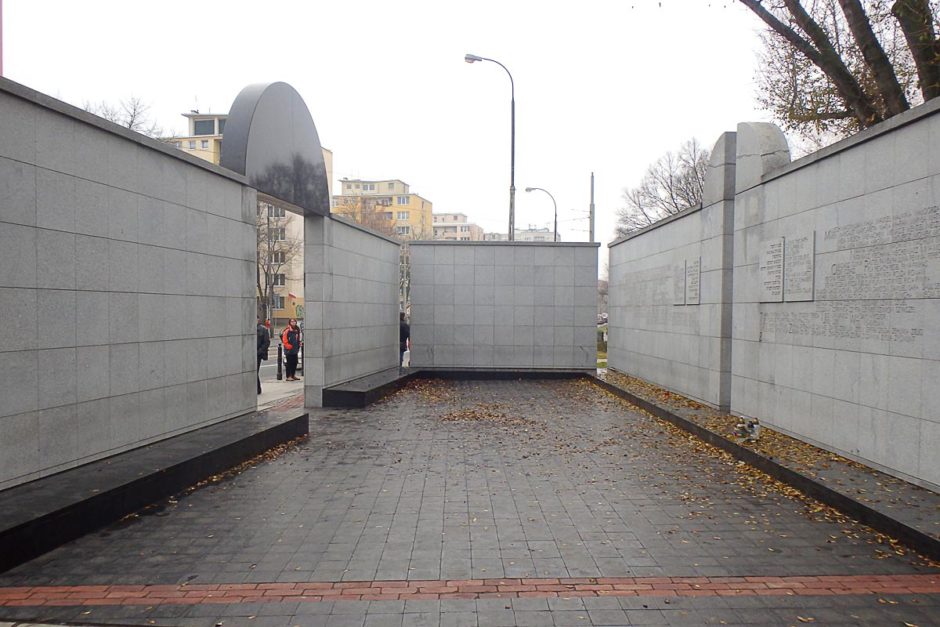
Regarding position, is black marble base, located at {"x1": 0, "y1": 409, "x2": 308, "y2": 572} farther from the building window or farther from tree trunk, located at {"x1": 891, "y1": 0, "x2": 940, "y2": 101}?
the building window

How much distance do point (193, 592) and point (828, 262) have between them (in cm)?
786

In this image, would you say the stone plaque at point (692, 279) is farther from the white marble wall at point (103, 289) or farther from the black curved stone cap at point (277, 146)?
the white marble wall at point (103, 289)

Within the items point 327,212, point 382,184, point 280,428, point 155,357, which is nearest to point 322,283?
point 327,212

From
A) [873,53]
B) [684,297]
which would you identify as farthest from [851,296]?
[873,53]

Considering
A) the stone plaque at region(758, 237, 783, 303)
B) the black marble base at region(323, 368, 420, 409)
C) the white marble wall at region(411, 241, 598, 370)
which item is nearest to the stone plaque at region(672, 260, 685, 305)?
the stone plaque at region(758, 237, 783, 303)

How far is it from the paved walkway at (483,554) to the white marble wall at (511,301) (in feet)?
36.0

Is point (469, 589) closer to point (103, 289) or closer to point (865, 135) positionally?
point (103, 289)

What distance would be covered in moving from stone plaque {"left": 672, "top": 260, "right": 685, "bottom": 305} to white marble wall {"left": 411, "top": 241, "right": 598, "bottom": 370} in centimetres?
546

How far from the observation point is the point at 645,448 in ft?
31.2

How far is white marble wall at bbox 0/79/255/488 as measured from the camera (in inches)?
233

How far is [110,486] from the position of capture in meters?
6.00

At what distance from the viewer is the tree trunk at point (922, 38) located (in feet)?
35.8

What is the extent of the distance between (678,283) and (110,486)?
11.3 m

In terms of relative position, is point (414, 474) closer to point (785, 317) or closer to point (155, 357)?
point (155, 357)
